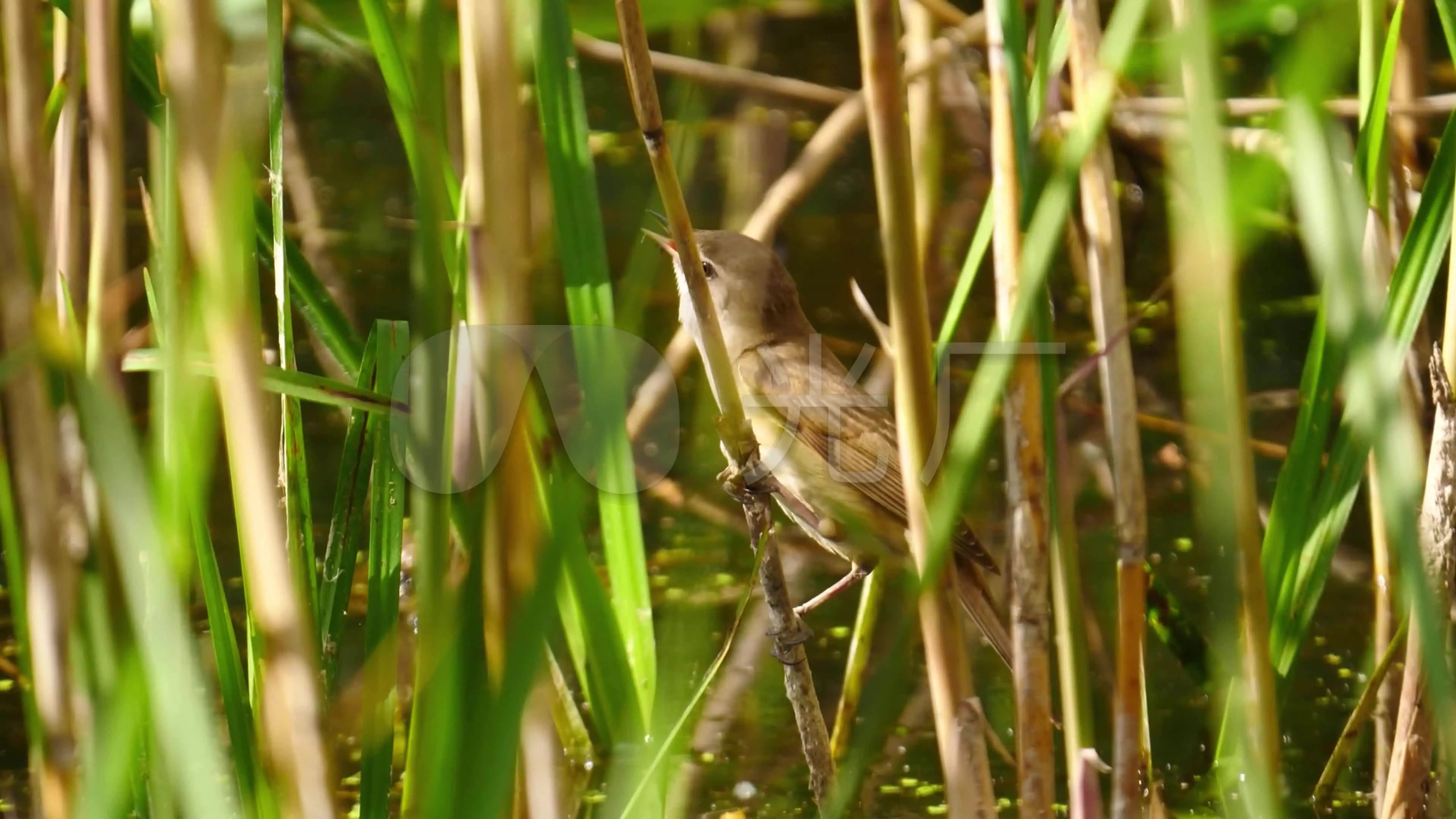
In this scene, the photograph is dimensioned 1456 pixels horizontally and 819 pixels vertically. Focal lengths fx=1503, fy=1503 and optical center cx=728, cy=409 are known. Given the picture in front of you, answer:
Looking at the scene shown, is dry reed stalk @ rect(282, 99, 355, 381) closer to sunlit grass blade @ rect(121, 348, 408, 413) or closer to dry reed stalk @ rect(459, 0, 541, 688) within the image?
sunlit grass blade @ rect(121, 348, 408, 413)

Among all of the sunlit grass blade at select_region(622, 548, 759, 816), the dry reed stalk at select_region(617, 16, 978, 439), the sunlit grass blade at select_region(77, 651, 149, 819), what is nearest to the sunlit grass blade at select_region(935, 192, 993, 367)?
the sunlit grass blade at select_region(622, 548, 759, 816)

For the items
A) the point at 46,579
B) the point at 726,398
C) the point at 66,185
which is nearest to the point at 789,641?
the point at 726,398

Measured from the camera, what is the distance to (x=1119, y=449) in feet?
3.74

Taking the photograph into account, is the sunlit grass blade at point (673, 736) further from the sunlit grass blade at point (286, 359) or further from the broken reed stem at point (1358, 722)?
the broken reed stem at point (1358, 722)

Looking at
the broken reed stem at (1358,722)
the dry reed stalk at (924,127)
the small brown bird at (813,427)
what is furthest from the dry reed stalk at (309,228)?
the broken reed stem at (1358,722)

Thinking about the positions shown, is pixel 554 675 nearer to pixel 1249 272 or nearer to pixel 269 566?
pixel 269 566

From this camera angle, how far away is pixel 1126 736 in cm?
117

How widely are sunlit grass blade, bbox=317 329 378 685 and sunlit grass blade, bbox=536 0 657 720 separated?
16cm

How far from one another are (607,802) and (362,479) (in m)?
0.32

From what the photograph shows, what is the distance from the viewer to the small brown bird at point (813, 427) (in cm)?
184

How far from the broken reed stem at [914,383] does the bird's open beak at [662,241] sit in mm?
481

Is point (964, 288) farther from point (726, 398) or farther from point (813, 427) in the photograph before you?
point (813, 427)

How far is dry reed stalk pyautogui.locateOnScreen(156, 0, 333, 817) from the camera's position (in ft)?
2.47

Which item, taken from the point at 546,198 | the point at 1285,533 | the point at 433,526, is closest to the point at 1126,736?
the point at 1285,533
